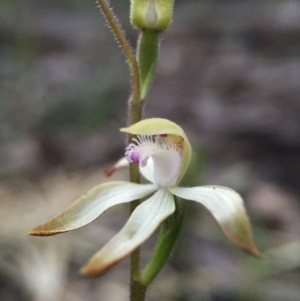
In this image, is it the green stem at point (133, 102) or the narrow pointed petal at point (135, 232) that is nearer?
the narrow pointed petal at point (135, 232)

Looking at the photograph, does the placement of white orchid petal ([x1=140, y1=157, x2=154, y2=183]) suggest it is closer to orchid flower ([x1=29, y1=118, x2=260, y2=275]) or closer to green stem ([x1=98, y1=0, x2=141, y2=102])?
orchid flower ([x1=29, y1=118, x2=260, y2=275])

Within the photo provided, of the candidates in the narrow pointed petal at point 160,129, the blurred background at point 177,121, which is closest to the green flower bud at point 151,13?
the narrow pointed petal at point 160,129

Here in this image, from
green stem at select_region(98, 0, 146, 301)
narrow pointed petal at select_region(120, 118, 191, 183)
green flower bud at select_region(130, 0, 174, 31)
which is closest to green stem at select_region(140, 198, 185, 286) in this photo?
green stem at select_region(98, 0, 146, 301)

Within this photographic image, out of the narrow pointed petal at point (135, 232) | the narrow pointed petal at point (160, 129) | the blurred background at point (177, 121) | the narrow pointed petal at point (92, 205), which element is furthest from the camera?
the blurred background at point (177, 121)

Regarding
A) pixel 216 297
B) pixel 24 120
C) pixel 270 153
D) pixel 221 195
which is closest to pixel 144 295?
pixel 221 195

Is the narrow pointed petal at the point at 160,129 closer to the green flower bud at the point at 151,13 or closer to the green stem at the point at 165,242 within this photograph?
the green stem at the point at 165,242

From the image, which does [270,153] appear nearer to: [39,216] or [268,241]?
[268,241]

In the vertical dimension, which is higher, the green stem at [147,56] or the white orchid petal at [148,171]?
the green stem at [147,56]
